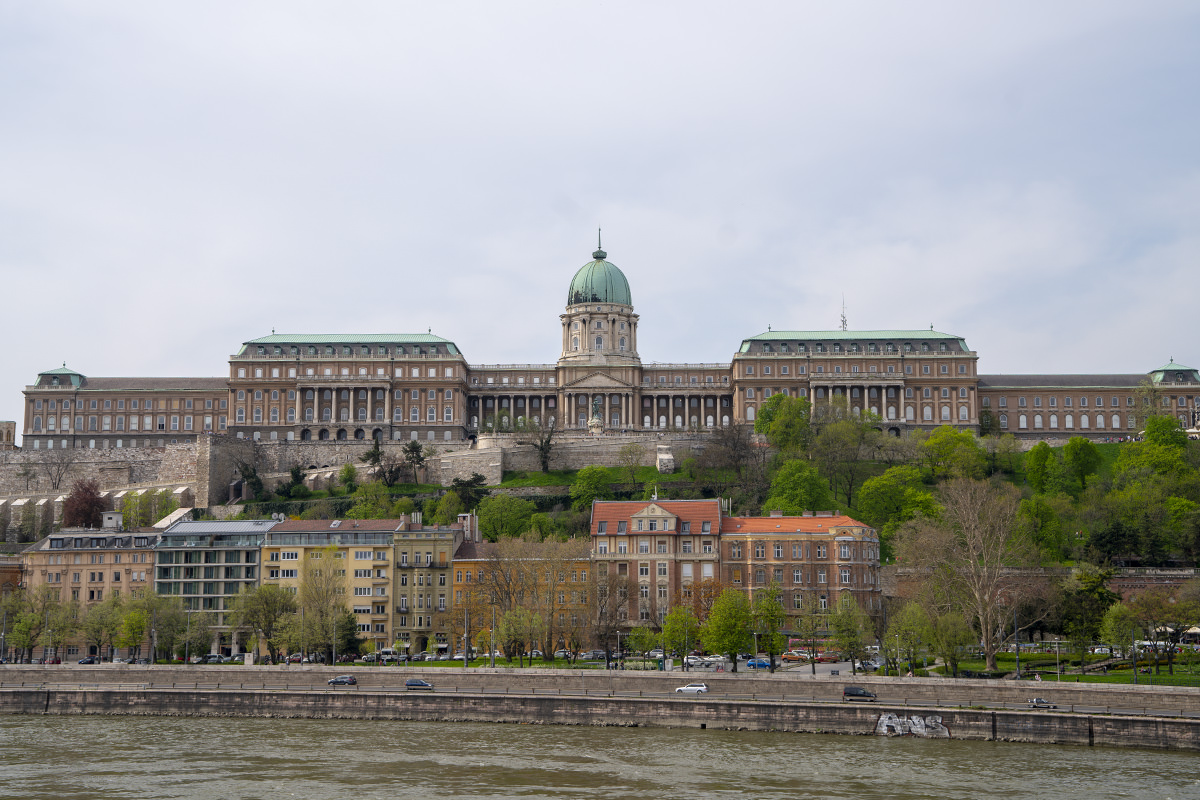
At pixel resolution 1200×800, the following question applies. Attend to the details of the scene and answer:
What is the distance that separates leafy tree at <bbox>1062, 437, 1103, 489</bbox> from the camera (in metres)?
116

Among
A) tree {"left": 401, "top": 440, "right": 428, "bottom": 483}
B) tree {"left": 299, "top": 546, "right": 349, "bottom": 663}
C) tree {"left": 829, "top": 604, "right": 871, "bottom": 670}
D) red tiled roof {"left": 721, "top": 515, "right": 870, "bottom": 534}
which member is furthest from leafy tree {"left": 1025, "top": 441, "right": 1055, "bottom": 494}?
tree {"left": 299, "top": 546, "right": 349, "bottom": 663}

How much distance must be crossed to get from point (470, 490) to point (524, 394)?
4347cm

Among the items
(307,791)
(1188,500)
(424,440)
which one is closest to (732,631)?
(307,791)

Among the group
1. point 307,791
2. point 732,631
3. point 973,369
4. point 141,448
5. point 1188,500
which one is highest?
point 973,369

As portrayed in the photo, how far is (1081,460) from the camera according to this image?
116188mm

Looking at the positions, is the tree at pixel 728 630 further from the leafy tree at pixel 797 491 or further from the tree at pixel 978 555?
the leafy tree at pixel 797 491

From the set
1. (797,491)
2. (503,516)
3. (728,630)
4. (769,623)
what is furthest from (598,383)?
(728,630)

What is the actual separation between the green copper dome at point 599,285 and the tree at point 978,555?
8044cm

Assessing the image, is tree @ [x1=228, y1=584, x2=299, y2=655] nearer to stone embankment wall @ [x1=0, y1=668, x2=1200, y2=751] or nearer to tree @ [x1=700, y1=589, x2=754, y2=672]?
stone embankment wall @ [x1=0, y1=668, x2=1200, y2=751]

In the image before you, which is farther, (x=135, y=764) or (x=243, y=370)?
(x=243, y=370)

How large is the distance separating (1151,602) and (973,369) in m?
85.9

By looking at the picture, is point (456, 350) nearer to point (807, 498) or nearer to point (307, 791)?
point (807, 498)

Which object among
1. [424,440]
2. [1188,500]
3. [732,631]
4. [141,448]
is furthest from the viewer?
[424,440]

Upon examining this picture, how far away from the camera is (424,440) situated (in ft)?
486
